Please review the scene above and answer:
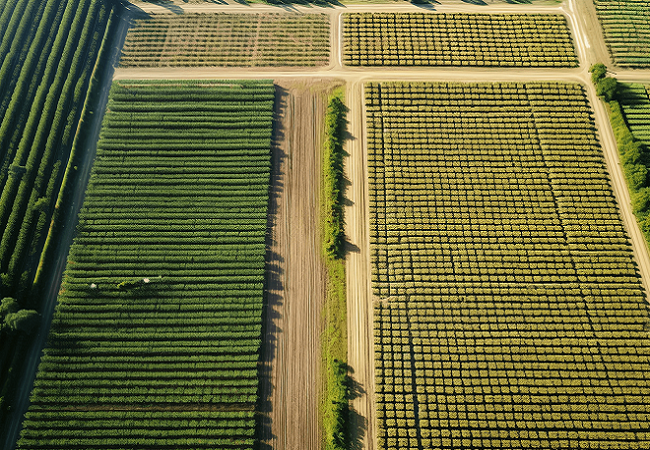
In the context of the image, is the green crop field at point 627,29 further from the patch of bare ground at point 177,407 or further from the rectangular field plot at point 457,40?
the patch of bare ground at point 177,407

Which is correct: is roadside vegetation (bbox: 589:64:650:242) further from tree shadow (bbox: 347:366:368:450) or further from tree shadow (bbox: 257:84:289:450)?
tree shadow (bbox: 257:84:289:450)

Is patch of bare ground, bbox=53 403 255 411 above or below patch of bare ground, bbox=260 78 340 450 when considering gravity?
below

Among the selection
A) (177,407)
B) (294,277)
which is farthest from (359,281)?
(177,407)

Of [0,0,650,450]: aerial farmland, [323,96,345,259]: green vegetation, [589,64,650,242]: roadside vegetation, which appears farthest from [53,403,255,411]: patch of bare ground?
[589,64,650,242]: roadside vegetation

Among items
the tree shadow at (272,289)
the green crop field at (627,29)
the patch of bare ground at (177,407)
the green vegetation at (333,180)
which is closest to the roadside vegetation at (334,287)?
the green vegetation at (333,180)

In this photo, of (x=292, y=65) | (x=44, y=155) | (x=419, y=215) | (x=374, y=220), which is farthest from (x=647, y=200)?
(x=44, y=155)

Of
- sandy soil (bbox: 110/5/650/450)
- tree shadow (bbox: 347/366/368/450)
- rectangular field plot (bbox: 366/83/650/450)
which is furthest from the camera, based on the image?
sandy soil (bbox: 110/5/650/450)
